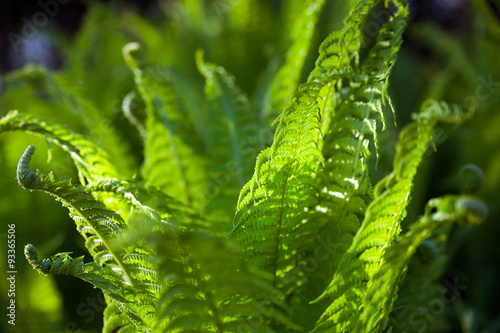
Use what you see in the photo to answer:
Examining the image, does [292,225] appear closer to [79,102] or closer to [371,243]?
[371,243]

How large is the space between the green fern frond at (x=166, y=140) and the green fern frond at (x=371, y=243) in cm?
36

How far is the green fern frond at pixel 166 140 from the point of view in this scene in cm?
77

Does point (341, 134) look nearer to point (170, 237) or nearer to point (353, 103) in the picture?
point (353, 103)

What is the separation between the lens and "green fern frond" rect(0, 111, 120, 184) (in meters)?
0.55

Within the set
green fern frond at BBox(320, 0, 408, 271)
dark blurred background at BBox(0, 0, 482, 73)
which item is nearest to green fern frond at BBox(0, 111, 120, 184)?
green fern frond at BBox(320, 0, 408, 271)

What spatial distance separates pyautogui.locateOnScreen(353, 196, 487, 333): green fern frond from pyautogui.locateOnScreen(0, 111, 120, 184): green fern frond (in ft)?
1.14

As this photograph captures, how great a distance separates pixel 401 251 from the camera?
411 mm

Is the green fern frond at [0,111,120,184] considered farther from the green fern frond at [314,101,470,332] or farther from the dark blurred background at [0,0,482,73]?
the dark blurred background at [0,0,482,73]

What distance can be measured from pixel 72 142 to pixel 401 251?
0.41 metres

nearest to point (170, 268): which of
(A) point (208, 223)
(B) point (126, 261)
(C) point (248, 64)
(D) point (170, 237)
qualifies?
(D) point (170, 237)

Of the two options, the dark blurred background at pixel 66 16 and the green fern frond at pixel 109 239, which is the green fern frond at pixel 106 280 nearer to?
the green fern frond at pixel 109 239

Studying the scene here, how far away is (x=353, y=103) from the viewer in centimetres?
55

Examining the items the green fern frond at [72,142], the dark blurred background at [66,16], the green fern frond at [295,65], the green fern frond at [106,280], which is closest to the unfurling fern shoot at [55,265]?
the green fern frond at [106,280]

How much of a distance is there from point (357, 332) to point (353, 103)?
0.83 ft
